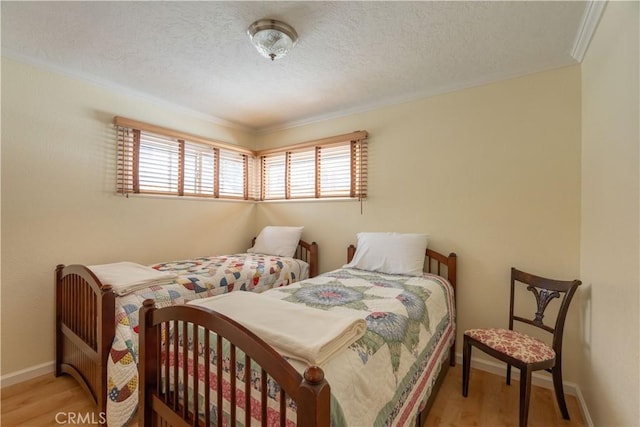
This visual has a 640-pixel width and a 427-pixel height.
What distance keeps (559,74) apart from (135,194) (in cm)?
A: 364

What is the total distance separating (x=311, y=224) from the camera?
3.34 m

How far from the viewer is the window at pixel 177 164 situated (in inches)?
103

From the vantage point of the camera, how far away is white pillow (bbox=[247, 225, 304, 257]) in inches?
126

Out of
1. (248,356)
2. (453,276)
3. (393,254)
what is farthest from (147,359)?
(453,276)

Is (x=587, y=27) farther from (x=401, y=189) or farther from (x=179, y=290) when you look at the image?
(x=179, y=290)

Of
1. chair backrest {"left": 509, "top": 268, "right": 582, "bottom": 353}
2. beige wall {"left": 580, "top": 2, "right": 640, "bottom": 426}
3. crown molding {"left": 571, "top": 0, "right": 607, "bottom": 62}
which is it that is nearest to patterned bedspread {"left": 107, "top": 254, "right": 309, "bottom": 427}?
chair backrest {"left": 509, "top": 268, "right": 582, "bottom": 353}

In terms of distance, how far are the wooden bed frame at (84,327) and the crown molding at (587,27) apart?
309 cm

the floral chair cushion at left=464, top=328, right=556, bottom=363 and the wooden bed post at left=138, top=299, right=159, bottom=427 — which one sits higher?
the wooden bed post at left=138, top=299, right=159, bottom=427

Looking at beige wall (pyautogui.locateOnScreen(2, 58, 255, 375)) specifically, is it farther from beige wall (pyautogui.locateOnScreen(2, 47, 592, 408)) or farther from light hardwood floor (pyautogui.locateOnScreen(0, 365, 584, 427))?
light hardwood floor (pyautogui.locateOnScreen(0, 365, 584, 427))

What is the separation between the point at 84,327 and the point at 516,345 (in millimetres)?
2735

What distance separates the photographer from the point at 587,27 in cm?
167

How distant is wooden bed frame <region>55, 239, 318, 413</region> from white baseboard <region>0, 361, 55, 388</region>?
109mm

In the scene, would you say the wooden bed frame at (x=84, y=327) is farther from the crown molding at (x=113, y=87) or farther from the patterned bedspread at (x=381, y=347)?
the crown molding at (x=113, y=87)

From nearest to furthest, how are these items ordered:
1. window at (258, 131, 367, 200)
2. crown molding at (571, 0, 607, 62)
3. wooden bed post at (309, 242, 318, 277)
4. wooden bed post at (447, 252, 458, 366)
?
crown molding at (571, 0, 607, 62), wooden bed post at (447, 252, 458, 366), window at (258, 131, 367, 200), wooden bed post at (309, 242, 318, 277)
